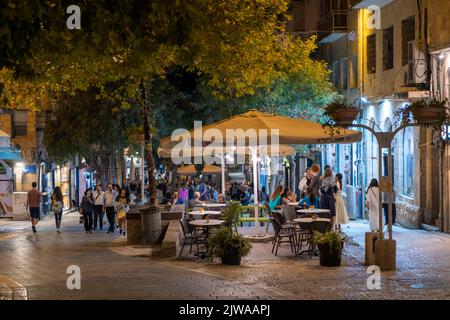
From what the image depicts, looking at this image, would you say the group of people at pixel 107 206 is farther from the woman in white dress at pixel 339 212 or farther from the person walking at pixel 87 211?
the woman in white dress at pixel 339 212

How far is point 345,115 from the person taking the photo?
14164mm

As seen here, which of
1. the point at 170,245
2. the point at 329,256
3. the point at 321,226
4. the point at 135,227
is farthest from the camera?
the point at 135,227

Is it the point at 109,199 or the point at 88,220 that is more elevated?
the point at 109,199

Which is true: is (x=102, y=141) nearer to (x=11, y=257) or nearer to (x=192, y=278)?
(x=11, y=257)

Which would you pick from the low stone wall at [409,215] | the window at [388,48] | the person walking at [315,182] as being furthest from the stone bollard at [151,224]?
the window at [388,48]

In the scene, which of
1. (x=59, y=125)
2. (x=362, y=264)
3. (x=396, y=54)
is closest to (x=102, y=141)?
(x=59, y=125)

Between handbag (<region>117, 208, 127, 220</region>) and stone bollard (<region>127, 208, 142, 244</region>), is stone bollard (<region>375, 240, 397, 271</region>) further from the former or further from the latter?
handbag (<region>117, 208, 127, 220</region>)

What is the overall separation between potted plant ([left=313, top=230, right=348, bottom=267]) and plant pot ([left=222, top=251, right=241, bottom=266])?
1457 mm

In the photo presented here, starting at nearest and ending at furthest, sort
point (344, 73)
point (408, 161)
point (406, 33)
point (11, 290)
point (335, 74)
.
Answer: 1. point (11, 290)
2. point (408, 161)
3. point (406, 33)
4. point (344, 73)
5. point (335, 74)

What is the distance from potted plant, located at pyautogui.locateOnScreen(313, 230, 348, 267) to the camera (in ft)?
47.3

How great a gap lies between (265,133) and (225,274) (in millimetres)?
3764

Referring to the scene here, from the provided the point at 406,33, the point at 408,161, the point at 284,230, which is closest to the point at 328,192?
the point at 284,230

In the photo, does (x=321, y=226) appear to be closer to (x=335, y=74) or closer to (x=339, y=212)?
(x=339, y=212)

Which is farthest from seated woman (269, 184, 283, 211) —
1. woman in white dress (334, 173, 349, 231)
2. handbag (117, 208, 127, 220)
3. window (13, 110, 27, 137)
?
window (13, 110, 27, 137)
